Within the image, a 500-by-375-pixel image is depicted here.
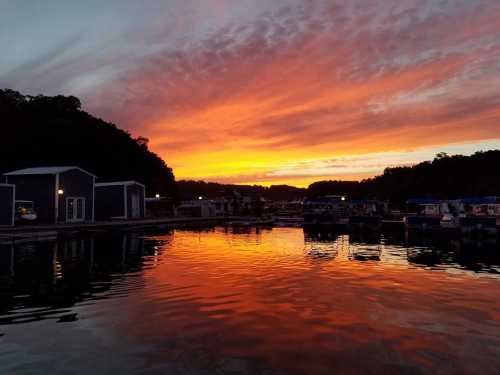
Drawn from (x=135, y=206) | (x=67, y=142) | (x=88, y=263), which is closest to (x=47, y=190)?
(x=135, y=206)

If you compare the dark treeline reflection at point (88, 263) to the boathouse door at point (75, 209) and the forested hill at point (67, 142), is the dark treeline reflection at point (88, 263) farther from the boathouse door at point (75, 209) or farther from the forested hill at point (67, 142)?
the forested hill at point (67, 142)

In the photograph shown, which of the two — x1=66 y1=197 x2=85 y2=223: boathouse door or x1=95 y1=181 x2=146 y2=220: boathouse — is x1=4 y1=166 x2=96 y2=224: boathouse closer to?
x1=66 y1=197 x2=85 y2=223: boathouse door

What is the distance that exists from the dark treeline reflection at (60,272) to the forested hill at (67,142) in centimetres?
4883

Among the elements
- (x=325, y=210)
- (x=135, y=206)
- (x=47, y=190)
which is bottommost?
(x=325, y=210)

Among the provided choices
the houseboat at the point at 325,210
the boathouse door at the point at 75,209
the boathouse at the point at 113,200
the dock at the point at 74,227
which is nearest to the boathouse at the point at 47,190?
the boathouse door at the point at 75,209

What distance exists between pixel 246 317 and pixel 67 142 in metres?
74.5

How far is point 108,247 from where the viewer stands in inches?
1216

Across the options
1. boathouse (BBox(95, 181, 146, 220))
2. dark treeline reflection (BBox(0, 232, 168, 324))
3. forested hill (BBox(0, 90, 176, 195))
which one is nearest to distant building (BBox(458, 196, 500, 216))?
boathouse (BBox(95, 181, 146, 220))

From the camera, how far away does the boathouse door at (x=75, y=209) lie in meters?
47.4

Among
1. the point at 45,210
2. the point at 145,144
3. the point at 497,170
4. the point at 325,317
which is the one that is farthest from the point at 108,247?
the point at 497,170

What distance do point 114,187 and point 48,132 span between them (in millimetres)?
31502

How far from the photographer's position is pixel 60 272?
1956 centimetres

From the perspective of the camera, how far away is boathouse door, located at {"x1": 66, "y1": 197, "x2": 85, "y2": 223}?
47375mm

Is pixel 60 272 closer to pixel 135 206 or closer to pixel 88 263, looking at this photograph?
pixel 88 263
